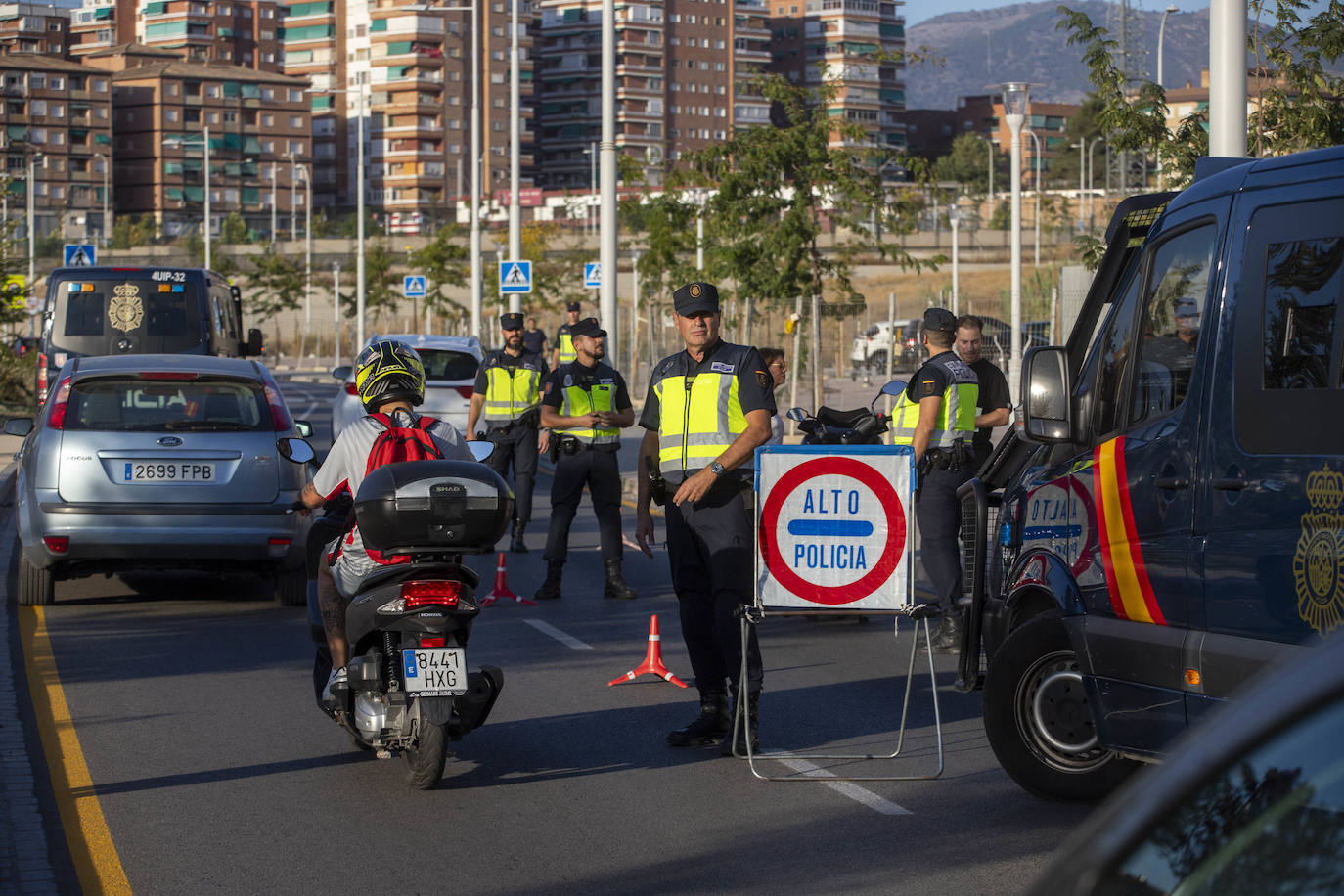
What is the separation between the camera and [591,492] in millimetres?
12812

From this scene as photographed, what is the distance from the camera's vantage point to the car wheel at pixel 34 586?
11438 millimetres

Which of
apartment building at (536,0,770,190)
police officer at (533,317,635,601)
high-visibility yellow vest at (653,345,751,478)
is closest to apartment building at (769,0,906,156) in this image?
apartment building at (536,0,770,190)

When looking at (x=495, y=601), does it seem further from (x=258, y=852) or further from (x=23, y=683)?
(x=258, y=852)

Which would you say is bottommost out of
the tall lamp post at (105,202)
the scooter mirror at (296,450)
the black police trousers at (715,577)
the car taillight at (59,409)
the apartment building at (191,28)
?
the black police trousers at (715,577)

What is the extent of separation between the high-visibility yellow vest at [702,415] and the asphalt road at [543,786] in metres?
1.28

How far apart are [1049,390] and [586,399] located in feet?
23.0

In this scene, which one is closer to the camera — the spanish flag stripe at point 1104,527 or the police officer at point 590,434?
the spanish flag stripe at point 1104,527

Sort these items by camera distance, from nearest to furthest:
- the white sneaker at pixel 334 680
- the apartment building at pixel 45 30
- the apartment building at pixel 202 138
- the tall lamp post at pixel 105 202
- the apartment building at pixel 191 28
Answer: the white sneaker at pixel 334 680 < the tall lamp post at pixel 105 202 < the apartment building at pixel 202 138 < the apartment building at pixel 45 30 < the apartment building at pixel 191 28

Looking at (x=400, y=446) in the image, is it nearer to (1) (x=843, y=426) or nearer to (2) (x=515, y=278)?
(1) (x=843, y=426)

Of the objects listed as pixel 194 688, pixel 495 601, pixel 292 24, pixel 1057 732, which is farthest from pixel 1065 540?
pixel 292 24

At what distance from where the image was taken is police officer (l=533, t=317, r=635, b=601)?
12570 mm

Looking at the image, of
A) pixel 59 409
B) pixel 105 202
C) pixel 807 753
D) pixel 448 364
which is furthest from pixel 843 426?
pixel 105 202

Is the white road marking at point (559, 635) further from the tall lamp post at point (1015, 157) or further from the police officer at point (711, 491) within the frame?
→ the tall lamp post at point (1015, 157)

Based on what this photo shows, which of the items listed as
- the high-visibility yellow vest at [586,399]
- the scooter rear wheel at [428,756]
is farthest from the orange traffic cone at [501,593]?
the scooter rear wheel at [428,756]
